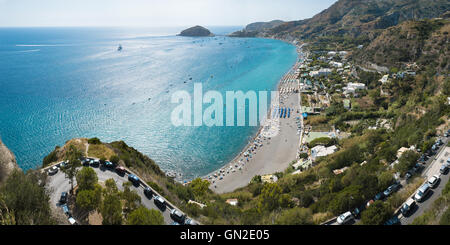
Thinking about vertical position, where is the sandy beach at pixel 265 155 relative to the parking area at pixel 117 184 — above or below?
below

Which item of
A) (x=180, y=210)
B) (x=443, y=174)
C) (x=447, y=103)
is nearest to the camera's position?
(x=180, y=210)

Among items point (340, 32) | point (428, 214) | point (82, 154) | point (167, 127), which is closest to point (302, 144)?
point (428, 214)

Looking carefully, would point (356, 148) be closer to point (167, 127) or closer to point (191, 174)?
point (191, 174)

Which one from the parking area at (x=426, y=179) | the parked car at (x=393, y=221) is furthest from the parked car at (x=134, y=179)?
the parked car at (x=393, y=221)

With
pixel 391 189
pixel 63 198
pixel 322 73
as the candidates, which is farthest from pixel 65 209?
pixel 322 73

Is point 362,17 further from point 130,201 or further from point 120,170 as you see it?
point 130,201

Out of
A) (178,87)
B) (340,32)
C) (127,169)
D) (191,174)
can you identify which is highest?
(340,32)

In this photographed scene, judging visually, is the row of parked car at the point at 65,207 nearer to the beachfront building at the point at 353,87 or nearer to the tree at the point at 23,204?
the tree at the point at 23,204
